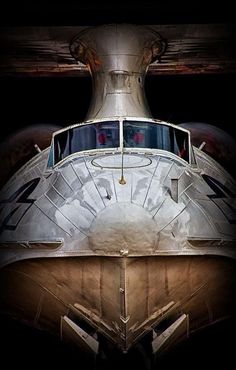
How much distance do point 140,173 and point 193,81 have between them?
7017mm

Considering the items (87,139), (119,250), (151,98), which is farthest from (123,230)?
(151,98)

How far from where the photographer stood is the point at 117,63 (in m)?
10.9

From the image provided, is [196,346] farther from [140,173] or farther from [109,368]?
[140,173]

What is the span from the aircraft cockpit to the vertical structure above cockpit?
131 centimetres

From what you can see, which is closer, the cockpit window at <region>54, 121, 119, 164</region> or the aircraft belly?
the aircraft belly

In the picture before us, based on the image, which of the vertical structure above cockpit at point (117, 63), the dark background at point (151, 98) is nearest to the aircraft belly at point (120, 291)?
the vertical structure above cockpit at point (117, 63)

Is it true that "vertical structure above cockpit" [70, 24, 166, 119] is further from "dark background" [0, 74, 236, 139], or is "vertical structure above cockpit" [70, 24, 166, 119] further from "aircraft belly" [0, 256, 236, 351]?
"aircraft belly" [0, 256, 236, 351]

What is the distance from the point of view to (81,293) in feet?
22.4

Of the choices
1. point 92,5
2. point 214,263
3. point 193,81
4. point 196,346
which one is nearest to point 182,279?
point 214,263

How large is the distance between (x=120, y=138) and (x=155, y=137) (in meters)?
0.52

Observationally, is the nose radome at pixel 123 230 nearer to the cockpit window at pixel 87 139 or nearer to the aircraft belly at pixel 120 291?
the aircraft belly at pixel 120 291

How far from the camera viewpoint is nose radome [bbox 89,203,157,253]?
6.48m

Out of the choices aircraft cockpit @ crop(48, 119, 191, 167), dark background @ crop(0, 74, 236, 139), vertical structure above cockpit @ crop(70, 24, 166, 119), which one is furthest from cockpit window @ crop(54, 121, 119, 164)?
dark background @ crop(0, 74, 236, 139)

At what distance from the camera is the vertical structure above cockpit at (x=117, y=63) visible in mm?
10383
